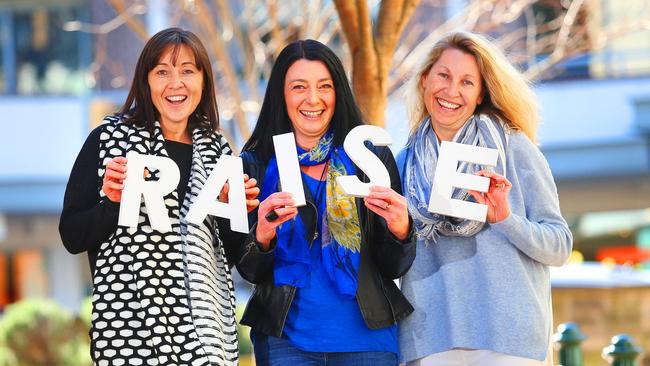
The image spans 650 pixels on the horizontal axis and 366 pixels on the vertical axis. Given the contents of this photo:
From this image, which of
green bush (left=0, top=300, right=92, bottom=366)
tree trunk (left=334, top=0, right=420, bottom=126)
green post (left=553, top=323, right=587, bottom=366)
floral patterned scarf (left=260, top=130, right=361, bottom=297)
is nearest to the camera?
floral patterned scarf (left=260, top=130, right=361, bottom=297)

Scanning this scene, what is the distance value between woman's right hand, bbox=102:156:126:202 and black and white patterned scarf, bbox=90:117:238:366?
3.9 inches

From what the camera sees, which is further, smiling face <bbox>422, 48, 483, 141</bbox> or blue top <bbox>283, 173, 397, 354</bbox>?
smiling face <bbox>422, 48, 483, 141</bbox>

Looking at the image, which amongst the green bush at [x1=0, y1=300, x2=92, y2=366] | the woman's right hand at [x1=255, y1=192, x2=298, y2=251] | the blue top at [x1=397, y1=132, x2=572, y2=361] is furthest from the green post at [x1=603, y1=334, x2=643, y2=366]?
the green bush at [x1=0, y1=300, x2=92, y2=366]

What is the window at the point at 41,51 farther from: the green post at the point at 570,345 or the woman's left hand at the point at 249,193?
the woman's left hand at the point at 249,193

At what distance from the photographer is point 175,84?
4168 mm

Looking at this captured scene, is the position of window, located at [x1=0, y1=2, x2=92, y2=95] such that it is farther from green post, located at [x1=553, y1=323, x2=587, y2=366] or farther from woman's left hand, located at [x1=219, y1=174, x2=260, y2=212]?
woman's left hand, located at [x1=219, y1=174, x2=260, y2=212]

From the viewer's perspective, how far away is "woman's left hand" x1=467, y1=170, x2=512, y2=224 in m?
4.03

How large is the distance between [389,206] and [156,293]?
84cm

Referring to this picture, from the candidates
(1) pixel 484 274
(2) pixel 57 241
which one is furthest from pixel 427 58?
(2) pixel 57 241

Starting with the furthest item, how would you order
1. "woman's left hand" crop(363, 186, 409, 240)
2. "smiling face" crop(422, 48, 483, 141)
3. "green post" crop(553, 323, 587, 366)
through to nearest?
"green post" crop(553, 323, 587, 366)
"smiling face" crop(422, 48, 483, 141)
"woman's left hand" crop(363, 186, 409, 240)

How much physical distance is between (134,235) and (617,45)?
51.0ft

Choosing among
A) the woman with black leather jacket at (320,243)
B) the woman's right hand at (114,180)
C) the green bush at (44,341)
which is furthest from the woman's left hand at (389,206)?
the green bush at (44,341)

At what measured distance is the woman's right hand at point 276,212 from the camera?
3.96 m

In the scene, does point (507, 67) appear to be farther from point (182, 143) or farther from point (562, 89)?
point (562, 89)
